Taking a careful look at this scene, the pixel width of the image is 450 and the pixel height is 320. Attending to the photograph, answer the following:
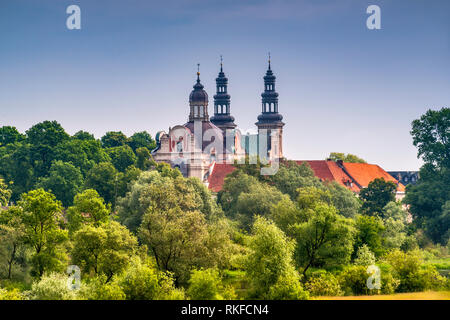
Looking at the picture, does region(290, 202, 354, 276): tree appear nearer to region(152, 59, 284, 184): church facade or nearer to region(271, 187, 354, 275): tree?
region(271, 187, 354, 275): tree

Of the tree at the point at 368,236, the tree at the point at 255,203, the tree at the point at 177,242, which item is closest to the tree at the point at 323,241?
the tree at the point at 368,236

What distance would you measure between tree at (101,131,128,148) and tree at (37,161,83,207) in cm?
3271

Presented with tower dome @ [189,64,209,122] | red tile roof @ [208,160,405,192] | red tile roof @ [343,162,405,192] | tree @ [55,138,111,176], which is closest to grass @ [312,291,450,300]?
tree @ [55,138,111,176]

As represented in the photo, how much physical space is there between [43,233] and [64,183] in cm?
2774

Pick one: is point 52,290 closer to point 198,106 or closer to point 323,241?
point 323,241

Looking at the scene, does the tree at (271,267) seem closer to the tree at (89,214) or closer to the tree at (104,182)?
the tree at (89,214)

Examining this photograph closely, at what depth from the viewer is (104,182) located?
6612cm

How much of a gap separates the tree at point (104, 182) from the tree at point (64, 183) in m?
2.89

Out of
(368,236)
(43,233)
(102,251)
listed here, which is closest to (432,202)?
(368,236)

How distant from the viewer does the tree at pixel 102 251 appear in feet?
131
